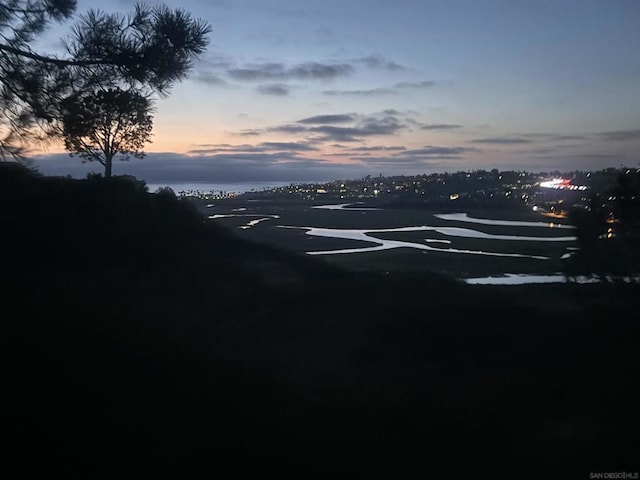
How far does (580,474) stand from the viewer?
536 centimetres

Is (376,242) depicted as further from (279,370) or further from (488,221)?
(279,370)

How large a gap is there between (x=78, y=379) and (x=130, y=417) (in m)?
0.90

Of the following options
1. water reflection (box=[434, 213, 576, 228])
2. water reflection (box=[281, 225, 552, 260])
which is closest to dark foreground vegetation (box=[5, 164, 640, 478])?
water reflection (box=[281, 225, 552, 260])

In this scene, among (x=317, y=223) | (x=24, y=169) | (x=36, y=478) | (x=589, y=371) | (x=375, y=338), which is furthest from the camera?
(x=317, y=223)

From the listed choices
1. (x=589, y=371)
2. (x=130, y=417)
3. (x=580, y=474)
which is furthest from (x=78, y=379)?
(x=589, y=371)

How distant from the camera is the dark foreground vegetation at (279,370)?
18.5ft

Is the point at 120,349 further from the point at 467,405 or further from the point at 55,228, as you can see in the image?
the point at 55,228

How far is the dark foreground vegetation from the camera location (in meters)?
5.64

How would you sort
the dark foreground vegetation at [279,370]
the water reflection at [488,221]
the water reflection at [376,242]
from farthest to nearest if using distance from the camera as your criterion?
the water reflection at [488,221] → the water reflection at [376,242] → the dark foreground vegetation at [279,370]

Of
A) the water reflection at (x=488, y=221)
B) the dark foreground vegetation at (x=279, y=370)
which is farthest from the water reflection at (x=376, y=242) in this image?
the dark foreground vegetation at (x=279, y=370)

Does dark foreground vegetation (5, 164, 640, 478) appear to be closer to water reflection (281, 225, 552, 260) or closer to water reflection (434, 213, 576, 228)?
water reflection (281, 225, 552, 260)

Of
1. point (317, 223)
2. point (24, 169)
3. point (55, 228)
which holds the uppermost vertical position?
point (24, 169)

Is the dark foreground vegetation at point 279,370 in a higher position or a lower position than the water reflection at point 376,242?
higher

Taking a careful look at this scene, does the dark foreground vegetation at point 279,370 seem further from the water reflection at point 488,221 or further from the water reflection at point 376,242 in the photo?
the water reflection at point 488,221
